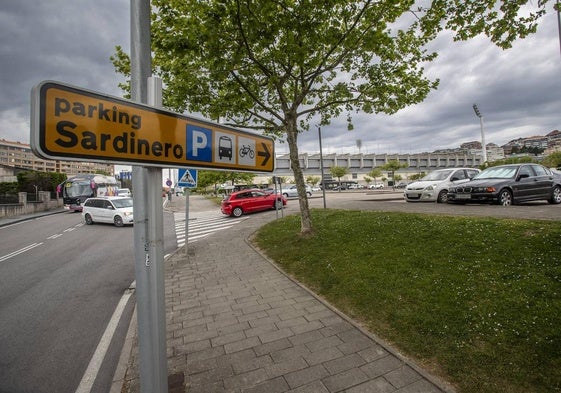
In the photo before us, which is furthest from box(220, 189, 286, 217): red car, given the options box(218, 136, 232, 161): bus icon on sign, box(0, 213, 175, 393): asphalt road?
box(218, 136, 232, 161): bus icon on sign

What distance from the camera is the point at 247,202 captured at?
18.4m

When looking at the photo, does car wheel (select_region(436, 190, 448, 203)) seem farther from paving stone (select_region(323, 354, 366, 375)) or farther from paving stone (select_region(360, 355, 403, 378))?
paving stone (select_region(323, 354, 366, 375))

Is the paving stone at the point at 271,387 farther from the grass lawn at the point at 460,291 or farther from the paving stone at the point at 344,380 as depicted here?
the grass lawn at the point at 460,291

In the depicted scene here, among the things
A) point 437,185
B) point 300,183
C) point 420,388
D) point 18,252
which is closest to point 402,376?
point 420,388

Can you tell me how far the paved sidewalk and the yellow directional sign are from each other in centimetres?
222

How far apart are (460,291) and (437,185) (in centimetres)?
970

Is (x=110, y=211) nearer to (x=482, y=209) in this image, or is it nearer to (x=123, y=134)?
(x=123, y=134)

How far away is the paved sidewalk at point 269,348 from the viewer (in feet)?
8.82

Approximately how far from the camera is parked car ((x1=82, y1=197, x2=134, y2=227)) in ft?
51.5

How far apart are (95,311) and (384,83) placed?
9.23 meters

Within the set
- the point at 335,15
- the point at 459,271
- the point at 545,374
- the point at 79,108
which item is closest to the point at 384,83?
the point at 335,15

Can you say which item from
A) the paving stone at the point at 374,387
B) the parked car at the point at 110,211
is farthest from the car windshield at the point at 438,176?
the parked car at the point at 110,211

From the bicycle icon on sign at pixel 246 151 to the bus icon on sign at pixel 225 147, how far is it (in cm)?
11

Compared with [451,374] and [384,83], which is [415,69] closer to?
[384,83]
